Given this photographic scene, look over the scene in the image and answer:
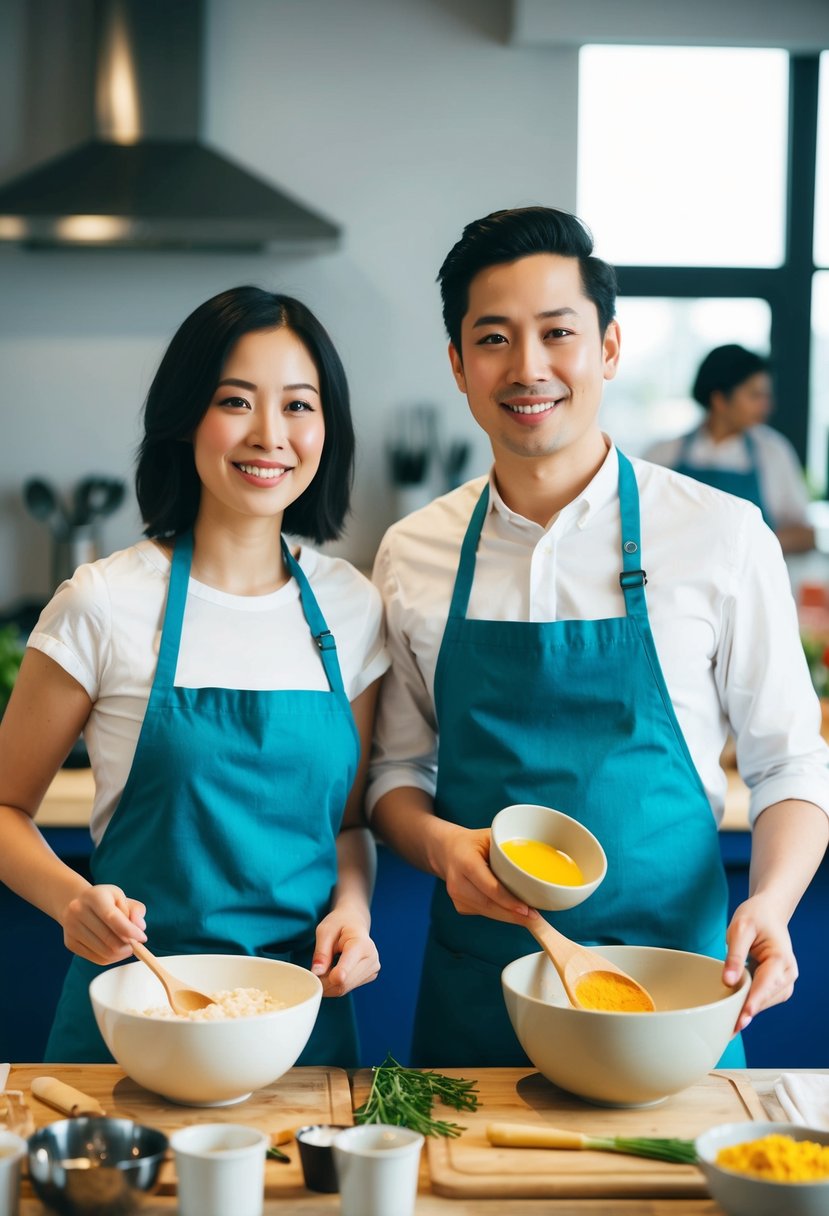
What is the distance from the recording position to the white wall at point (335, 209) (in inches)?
177

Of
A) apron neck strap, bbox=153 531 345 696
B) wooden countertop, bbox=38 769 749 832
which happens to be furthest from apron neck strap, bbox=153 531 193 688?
wooden countertop, bbox=38 769 749 832

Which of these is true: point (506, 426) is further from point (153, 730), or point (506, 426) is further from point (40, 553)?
point (40, 553)

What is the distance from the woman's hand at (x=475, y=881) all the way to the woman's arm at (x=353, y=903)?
0.40ft

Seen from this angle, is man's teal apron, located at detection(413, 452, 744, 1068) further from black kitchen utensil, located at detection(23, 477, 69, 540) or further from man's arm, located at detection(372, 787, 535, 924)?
black kitchen utensil, located at detection(23, 477, 69, 540)

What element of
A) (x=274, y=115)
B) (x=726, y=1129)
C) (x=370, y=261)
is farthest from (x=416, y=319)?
(x=726, y=1129)

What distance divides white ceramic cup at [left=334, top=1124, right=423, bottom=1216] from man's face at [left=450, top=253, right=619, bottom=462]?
87cm

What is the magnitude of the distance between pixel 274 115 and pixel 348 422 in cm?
316

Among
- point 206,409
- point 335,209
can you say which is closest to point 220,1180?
point 206,409

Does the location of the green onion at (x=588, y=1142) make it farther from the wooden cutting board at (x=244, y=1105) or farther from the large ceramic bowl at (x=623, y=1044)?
the wooden cutting board at (x=244, y=1105)

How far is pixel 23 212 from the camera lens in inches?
156

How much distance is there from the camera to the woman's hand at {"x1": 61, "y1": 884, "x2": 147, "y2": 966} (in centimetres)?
130

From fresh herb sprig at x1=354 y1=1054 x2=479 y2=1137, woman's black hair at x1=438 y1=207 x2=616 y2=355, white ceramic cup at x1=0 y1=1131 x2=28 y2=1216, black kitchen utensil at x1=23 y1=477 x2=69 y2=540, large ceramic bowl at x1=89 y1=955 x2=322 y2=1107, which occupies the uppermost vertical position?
woman's black hair at x1=438 y1=207 x2=616 y2=355

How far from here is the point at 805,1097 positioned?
135cm

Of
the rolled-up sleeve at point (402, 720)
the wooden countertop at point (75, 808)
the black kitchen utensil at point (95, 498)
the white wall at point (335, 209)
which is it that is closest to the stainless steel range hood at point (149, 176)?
the white wall at point (335, 209)
